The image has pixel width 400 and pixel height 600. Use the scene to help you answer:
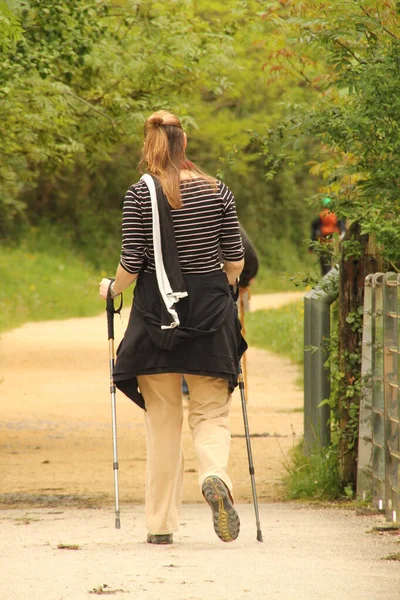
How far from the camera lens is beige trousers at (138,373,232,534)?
597 centimetres

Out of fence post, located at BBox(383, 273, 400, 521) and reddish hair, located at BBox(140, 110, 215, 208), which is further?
fence post, located at BBox(383, 273, 400, 521)

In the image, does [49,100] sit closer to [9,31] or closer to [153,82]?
[153,82]

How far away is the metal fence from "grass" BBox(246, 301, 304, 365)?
384 inches

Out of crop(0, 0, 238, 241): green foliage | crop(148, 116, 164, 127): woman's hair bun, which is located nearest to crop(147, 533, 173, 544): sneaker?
crop(148, 116, 164, 127): woman's hair bun

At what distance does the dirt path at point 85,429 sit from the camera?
8.71 m

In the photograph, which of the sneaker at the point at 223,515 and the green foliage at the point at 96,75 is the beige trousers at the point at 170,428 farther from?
the green foliage at the point at 96,75

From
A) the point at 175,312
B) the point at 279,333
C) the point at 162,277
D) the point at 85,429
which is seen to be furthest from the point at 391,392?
the point at 279,333

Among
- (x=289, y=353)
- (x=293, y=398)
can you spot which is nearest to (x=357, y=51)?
(x=293, y=398)

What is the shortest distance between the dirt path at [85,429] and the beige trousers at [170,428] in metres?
1.90

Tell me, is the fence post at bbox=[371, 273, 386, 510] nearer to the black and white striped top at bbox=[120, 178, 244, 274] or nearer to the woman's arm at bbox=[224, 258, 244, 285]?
the woman's arm at bbox=[224, 258, 244, 285]

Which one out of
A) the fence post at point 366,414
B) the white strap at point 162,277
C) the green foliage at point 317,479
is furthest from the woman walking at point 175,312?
the green foliage at point 317,479

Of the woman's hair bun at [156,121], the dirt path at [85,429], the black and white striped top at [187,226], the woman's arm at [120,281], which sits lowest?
the dirt path at [85,429]

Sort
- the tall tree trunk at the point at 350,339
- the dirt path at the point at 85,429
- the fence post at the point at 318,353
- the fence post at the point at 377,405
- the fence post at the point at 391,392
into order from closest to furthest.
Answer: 1. the fence post at the point at 391,392
2. the fence post at the point at 377,405
3. the tall tree trunk at the point at 350,339
4. the fence post at the point at 318,353
5. the dirt path at the point at 85,429

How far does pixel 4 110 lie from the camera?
31.4 ft
